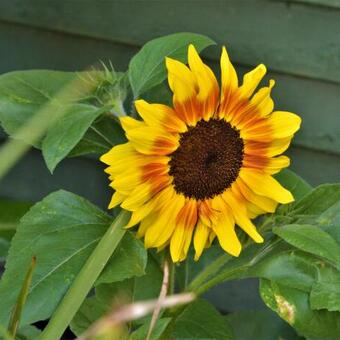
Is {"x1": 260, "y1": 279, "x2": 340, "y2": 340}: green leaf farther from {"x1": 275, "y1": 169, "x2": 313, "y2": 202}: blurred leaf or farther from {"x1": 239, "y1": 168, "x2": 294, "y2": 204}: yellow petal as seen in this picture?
{"x1": 275, "y1": 169, "x2": 313, "y2": 202}: blurred leaf

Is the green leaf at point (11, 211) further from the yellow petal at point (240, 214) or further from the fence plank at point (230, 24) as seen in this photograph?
the yellow petal at point (240, 214)

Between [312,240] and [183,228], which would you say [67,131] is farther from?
[312,240]

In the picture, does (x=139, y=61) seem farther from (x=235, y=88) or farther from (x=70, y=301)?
(x=70, y=301)

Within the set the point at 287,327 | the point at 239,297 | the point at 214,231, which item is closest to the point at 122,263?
the point at 214,231

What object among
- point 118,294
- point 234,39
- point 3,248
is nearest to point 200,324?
point 118,294

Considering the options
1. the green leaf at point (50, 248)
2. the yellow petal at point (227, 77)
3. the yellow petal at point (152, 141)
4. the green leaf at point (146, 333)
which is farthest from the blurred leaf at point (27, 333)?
the yellow petal at point (227, 77)

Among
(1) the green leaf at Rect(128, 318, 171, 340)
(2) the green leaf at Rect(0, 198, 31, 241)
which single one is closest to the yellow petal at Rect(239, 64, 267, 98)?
(1) the green leaf at Rect(128, 318, 171, 340)

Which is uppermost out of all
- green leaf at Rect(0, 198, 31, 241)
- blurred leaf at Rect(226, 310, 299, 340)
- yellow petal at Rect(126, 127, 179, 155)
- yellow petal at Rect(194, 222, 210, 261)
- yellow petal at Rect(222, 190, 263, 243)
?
yellow petal at Rect(126, 127, 179, 155)
